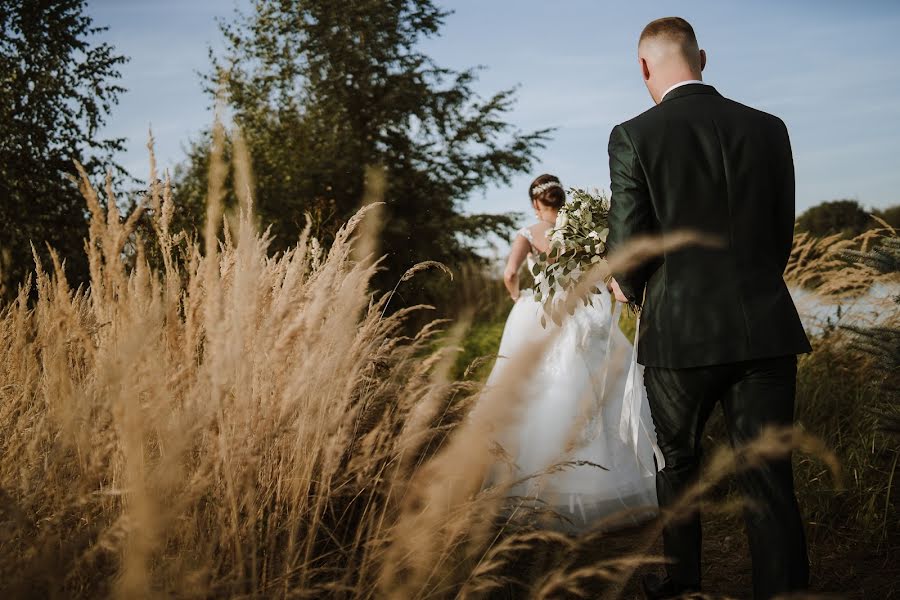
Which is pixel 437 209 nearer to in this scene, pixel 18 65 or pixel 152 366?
pixel 18 65

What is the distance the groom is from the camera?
241cm

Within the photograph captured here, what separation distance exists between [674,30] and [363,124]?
17590mm

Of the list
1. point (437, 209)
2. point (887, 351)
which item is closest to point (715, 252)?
point (887, 351)

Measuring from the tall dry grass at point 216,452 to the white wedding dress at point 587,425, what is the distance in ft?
5.04

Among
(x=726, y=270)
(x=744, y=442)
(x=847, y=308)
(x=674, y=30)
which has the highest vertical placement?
(x=674, y=30)

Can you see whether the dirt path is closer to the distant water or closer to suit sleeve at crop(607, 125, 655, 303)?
suit sleeve at crop(607, 125, 655, 303)

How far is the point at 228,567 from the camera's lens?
202 centimetres

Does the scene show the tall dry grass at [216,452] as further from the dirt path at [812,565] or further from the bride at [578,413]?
the bride at [578,413]

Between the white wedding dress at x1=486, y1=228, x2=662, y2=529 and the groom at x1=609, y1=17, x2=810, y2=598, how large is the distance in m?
1.16

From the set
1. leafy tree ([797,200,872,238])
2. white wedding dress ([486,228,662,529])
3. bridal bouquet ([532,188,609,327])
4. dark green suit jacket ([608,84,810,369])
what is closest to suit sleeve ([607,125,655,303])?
dark green suit jacket ([608,84,810,369])

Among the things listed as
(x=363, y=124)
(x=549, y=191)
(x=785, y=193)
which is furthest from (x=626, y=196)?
(x=363, y=124)

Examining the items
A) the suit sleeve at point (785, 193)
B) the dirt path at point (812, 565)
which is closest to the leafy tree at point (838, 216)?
the dirt path at point (812, 565)

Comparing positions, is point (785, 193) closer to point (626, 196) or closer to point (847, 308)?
point (626, 196)

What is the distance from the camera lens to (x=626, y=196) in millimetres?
2520
